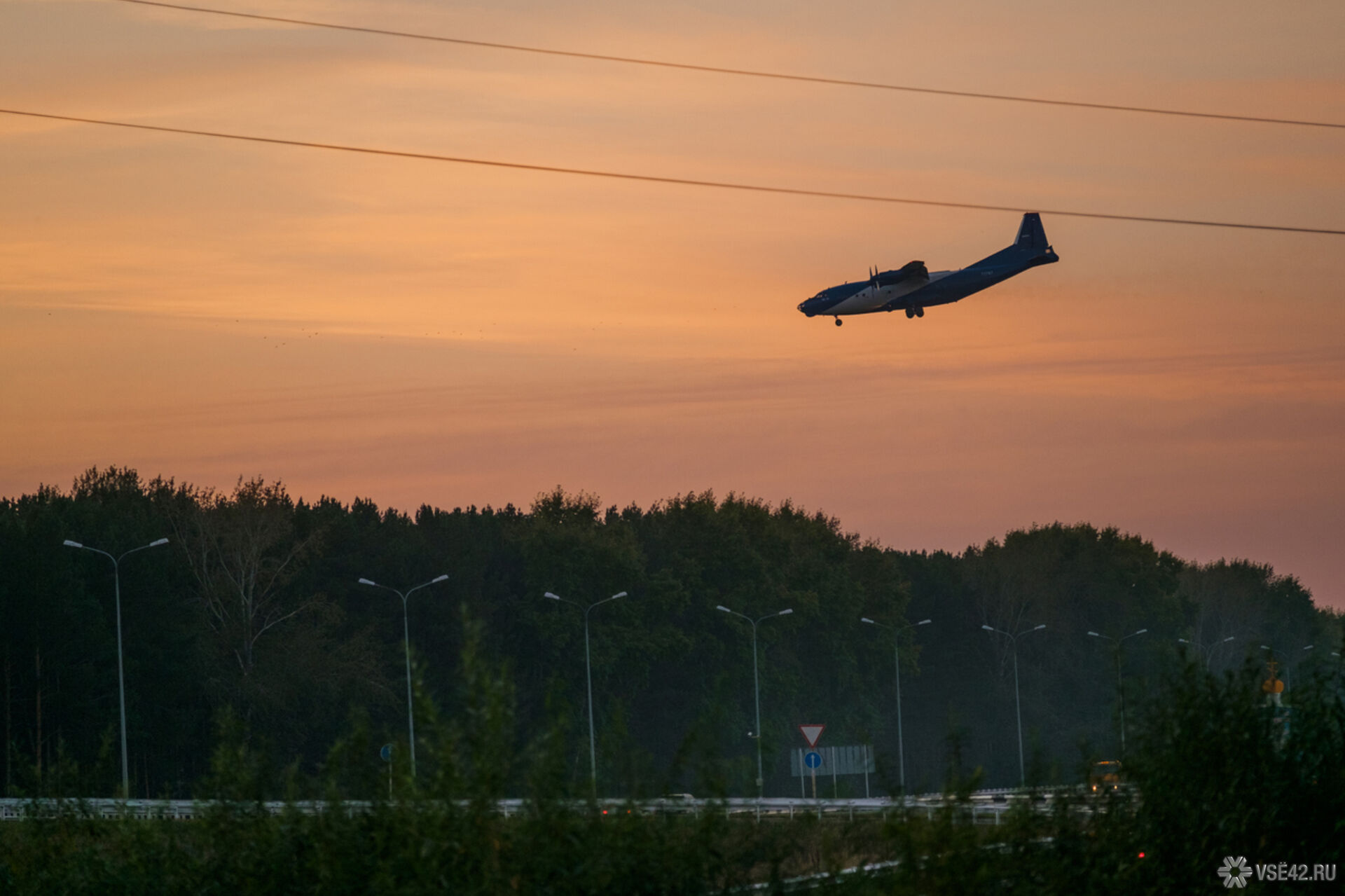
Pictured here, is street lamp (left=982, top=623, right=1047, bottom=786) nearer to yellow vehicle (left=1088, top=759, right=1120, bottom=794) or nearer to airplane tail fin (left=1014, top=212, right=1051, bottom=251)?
airplane tail fin (left=1014, top=212, right=1051, bottom=251)

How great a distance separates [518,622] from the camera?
99.0 m

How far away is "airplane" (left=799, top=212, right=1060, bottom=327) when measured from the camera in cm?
5791

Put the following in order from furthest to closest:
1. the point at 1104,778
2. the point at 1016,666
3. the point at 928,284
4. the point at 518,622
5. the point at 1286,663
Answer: the point at 1016,666 → the point at 518,622 → the point at 928,284 → the point at 1286,663 → the point at 1104,778

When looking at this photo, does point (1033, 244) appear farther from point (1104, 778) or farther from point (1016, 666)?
point (1016, 666)

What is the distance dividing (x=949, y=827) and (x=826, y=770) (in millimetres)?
81834

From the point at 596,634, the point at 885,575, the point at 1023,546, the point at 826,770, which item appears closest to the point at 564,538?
the point at 596,634

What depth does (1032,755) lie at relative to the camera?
60.8ft

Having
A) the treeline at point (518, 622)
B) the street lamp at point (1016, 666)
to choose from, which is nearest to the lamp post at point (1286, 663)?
the treeline at point (518, 622)

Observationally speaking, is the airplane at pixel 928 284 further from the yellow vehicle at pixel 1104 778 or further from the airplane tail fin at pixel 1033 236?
the yellow vehicle at pixel 1104 778

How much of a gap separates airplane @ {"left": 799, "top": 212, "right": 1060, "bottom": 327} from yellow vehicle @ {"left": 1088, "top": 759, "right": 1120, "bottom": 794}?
39.3m

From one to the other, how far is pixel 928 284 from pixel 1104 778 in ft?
137

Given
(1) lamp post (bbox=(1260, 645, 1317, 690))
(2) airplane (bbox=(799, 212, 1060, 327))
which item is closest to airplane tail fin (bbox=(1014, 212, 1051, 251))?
(2) airplane (bbox=(799, 212, 1060, 327))

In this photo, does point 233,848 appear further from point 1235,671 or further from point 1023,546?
point 1023,546

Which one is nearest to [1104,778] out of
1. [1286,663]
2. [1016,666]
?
[1286,663]
